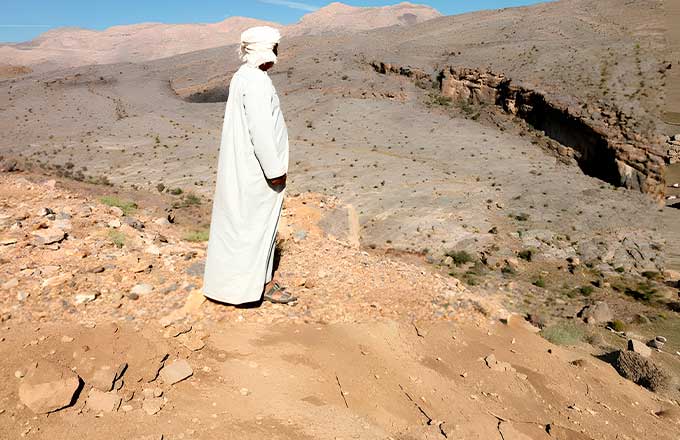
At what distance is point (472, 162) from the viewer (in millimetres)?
16703

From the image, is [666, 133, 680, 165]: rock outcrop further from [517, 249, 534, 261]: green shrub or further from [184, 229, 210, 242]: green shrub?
[184, 229, 210, 242]: green shrub

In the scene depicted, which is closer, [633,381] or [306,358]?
[306,358]

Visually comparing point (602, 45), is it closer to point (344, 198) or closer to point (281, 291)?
point (344, 198)

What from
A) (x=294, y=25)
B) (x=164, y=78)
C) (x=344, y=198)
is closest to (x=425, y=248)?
(x=344, y=198)

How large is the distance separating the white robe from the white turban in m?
0.07

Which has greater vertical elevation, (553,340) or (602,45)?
(602,45)

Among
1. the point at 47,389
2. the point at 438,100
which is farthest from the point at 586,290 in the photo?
the point at 438,100

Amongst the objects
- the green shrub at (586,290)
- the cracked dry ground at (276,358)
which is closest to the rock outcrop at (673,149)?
the green shrub at (586,290)

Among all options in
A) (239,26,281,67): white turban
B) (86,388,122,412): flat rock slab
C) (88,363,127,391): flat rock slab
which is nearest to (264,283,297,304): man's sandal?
(88,363,127,391): flat rock slab

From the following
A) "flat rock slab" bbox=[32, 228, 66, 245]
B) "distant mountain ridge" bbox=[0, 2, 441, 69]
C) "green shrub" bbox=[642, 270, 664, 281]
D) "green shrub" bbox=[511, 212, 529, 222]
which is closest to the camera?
"flat rock slab" bbox=[32, 228, 66, 245]

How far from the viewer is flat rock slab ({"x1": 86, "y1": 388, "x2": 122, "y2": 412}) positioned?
6.71 ft

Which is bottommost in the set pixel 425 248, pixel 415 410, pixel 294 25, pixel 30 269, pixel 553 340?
pixel 425 248

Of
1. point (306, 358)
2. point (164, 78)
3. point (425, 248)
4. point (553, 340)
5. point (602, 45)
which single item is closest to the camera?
point (306, 358)

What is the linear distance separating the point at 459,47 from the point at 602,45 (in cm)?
815
